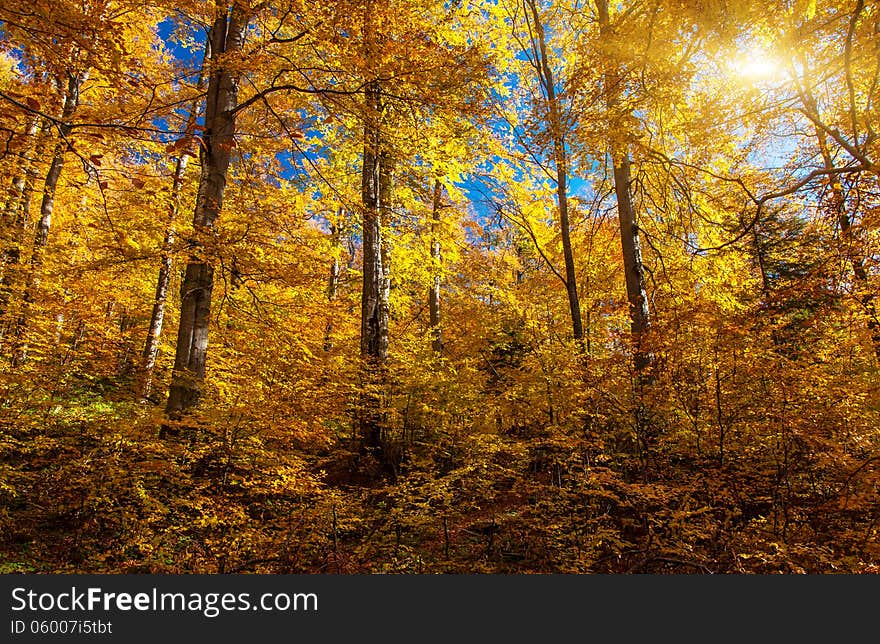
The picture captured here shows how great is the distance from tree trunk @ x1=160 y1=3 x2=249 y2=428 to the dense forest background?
0.15ft

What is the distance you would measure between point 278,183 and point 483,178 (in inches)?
203

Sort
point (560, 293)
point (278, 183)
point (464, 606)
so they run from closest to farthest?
point (464, 606) < point (278, 183) < point (560, 293)

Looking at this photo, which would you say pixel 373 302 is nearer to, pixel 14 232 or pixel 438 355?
pixel 438 355

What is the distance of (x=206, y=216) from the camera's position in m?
6.11

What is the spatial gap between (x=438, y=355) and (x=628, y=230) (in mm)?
4428

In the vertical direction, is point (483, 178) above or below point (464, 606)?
above

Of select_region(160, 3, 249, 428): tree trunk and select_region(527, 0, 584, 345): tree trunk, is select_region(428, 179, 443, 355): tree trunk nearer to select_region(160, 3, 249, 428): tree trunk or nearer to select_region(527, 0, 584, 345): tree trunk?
select_region(527, 0, 584, 345): tree trunk

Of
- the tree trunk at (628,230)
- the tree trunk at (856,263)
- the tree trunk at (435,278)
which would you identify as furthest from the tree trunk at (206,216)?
the tree trunk at (856,263)

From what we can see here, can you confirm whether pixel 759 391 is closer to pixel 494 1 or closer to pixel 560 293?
pixel 560 293

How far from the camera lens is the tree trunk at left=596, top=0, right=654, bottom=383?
20.5 ft

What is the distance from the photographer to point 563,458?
19.4 feet

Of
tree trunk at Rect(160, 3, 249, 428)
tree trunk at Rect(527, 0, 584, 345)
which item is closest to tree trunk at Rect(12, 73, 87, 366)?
tree trunk at Rect(160, 3, 249, 428)

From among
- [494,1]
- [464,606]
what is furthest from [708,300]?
[494,1]

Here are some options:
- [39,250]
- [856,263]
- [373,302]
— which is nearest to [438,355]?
[373,302]
